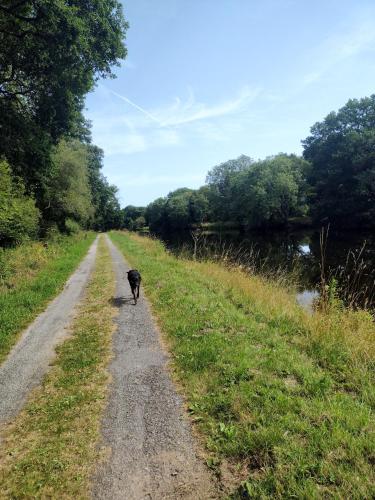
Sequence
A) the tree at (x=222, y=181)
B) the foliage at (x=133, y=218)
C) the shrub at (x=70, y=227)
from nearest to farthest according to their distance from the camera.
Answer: the shrub at (x=70, y=227)
the tree at (x=222, y=181)
the foliage at (x=133, y=218)

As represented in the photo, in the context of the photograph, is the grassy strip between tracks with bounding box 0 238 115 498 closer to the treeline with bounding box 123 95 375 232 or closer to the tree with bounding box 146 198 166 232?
the treeline with bounding box 123 95 375 232

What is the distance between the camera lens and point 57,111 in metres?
18.8

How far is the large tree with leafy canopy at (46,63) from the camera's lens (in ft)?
45.2

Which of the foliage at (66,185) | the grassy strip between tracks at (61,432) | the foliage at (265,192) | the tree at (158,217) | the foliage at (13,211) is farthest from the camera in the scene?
the tree at (158,217)

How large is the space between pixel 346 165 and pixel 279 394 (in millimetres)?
47630

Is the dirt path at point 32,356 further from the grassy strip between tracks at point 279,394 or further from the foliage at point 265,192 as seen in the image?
the foliage at point 265,192

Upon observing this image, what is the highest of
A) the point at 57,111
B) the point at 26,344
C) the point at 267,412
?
the point at 57,111

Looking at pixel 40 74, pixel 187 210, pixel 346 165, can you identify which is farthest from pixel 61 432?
pixel 187 210

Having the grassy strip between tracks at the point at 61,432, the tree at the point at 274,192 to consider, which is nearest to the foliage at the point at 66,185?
the tree at the point at 274,192

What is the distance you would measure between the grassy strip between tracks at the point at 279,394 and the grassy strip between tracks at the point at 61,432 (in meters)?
1.39

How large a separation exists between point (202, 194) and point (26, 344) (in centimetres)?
7814

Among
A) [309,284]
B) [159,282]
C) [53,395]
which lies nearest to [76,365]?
[53,395]

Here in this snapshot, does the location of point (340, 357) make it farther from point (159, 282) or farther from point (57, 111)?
point (57, 111)

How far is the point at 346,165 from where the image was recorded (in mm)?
44469
